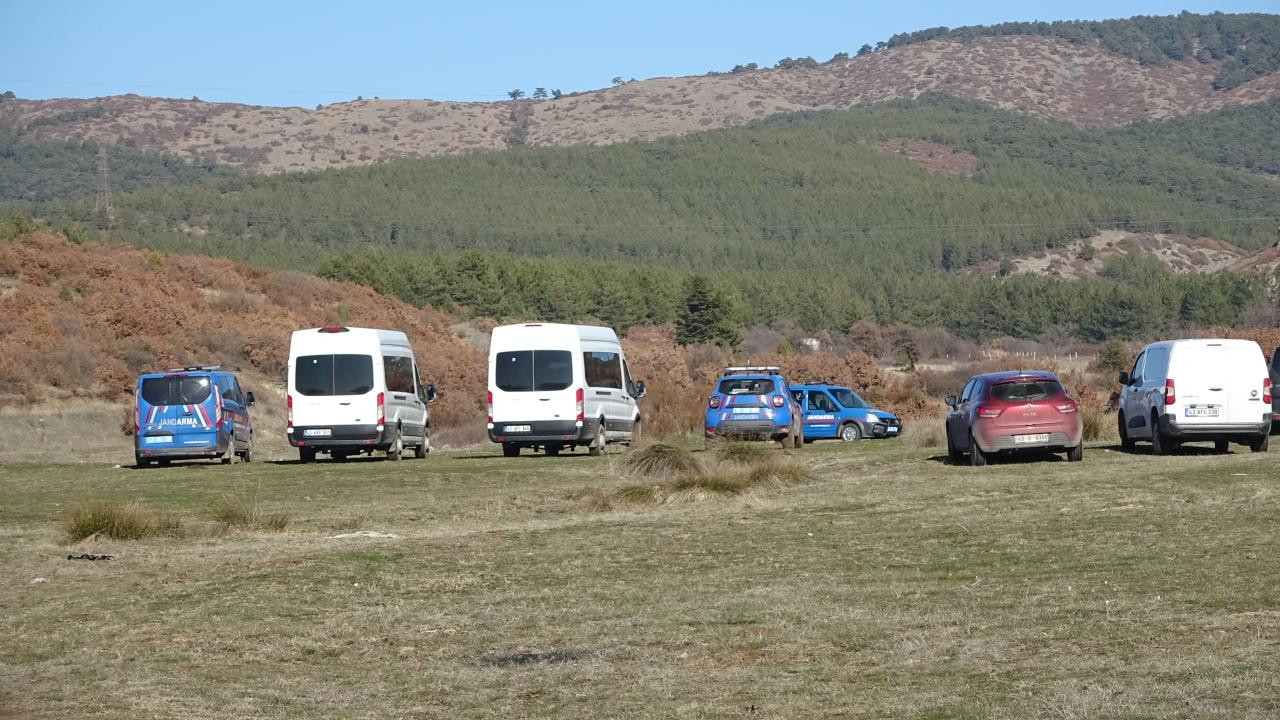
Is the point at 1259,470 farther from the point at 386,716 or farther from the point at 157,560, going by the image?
the point at 386,716

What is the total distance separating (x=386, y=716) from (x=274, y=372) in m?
47.9

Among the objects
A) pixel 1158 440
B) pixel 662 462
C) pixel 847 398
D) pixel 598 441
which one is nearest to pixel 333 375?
pixel 598 441

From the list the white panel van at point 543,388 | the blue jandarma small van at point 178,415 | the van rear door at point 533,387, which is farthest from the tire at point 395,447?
the blue jandarma small van at point 178,415

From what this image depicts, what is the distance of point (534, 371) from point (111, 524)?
51.4ft

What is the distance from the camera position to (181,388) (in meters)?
31.7

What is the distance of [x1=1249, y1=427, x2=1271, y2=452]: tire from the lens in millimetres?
27266

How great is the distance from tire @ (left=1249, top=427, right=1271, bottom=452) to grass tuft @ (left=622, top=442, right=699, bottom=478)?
9.61m

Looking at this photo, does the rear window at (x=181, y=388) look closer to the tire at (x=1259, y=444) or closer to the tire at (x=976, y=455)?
the tire at (x=976, y=455)

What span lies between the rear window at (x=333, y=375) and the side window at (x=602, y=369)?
13.9 ft

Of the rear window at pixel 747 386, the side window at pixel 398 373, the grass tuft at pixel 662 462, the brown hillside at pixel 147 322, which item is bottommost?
the grass tuft at pixel 662 462

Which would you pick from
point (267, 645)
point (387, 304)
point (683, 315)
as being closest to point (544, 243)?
point (683, 315)

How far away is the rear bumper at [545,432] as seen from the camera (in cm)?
3234

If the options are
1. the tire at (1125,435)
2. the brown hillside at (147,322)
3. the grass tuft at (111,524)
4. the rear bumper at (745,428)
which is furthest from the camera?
the brown hillside at (147,322)

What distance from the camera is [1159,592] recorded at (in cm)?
1218
